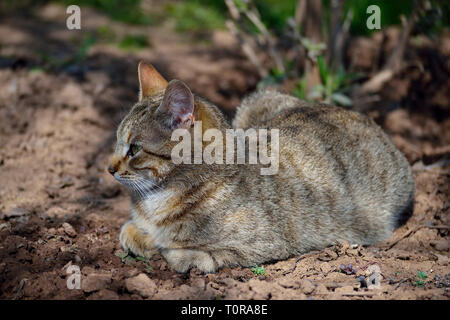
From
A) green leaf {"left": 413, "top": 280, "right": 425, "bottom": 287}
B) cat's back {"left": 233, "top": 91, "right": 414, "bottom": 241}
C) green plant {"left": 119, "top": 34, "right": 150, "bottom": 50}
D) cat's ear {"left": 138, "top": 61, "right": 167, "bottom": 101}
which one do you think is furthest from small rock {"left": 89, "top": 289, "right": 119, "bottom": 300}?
green plant {"left": 119, "top": 34, "right": 150, "bottom": 50}

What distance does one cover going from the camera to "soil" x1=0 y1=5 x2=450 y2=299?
3.42m

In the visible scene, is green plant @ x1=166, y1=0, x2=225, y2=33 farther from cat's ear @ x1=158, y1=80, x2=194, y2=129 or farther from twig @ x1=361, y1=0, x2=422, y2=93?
cat's ear @ x1=158, y1=80, x2=194, y2=129

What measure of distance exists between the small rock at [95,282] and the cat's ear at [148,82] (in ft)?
5.18

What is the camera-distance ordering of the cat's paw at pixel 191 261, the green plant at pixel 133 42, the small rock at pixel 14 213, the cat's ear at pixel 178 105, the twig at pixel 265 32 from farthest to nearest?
the green plant at pixel 133 42, the twig at pixel 265 32, the small rock at pixel 14 213, the cat's paw at pixel 191 261, the cat's ear at pixel 178 105

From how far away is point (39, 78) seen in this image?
6.55 metres

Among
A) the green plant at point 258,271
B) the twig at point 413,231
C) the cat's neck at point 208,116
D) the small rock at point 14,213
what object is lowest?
the green plant at point 258,271

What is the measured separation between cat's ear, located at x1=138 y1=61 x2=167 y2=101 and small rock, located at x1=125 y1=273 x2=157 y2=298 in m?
1.60

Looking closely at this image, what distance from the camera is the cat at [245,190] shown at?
12.3 ft

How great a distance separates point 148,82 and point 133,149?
2.39 ft

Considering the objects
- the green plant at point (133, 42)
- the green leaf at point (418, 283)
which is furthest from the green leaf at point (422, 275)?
the green plant at point (133, 42)

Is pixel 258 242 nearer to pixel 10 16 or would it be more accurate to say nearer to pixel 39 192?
pixel 39 192

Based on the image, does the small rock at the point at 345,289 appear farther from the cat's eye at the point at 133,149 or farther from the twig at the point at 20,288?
the twig at the point at 20,288

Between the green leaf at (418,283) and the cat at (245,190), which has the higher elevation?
the cat at (245,190)

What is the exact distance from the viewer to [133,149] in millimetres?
3840
